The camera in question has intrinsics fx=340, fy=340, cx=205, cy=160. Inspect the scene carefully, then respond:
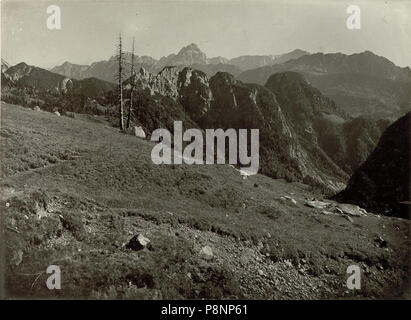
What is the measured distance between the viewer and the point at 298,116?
16712 centimetres

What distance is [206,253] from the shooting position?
16.2m

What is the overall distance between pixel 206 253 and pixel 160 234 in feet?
8.33

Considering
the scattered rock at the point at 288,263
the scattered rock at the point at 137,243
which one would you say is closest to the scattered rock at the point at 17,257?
the scattered rock at the point at 137,243

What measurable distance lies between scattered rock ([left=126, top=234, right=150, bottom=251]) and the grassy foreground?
0.24 m

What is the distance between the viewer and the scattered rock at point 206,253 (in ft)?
52.6

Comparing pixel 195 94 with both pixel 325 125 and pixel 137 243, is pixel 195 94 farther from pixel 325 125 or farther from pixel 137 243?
pixel 137 243

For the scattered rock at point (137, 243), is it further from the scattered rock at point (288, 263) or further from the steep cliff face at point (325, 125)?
the steep cliff face at point (325, 125)

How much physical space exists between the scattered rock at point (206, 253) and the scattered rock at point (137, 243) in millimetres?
2637

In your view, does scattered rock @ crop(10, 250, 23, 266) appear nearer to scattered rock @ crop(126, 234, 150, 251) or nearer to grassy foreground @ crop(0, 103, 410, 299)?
grassy foreground @ crop(0, 103, 410, 299)

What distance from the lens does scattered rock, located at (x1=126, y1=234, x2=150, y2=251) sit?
50.1ft

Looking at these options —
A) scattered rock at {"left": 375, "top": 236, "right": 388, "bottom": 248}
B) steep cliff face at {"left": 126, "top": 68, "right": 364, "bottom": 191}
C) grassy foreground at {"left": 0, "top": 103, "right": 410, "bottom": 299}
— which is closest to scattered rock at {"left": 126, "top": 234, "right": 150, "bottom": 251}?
grassy foreground at {"left": 0, "top": 103, "right": 410, "bottom": 299}

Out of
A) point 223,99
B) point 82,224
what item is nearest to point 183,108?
point 223,99
